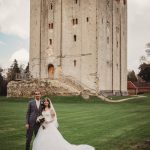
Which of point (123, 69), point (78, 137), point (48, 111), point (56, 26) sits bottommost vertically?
point (78, 137)

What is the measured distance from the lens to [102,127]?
56.5ft

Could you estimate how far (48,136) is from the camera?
10555 mm

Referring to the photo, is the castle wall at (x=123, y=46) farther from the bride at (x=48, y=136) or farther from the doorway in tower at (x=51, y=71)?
the bride at (x=48, y=136)

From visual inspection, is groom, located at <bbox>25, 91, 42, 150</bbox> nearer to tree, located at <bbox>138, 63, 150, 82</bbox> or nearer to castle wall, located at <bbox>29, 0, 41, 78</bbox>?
castle wall, located at <bbox>29, 0, 41, 78</bbox>

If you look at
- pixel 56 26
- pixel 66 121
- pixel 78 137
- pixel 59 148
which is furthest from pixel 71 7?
pixel 59 148

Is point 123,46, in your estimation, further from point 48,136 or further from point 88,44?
point 48,136

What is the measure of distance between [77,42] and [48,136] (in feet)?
129

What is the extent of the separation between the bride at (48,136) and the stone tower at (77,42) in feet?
121

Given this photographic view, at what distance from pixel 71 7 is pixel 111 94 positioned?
42.5 ft

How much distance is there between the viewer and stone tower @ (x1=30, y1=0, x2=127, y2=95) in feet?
158

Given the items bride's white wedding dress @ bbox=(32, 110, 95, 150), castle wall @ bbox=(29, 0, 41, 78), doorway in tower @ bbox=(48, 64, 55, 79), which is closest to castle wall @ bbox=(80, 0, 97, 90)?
doorway in tower @ bbox=(48, 64, 55, 79)

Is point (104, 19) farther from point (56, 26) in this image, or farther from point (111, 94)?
point (111, 94)

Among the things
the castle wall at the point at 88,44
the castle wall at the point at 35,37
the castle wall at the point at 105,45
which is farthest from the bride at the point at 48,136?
the castle wall at the point at 35,37

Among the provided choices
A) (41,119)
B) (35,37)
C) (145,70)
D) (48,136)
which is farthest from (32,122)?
(145,70)
